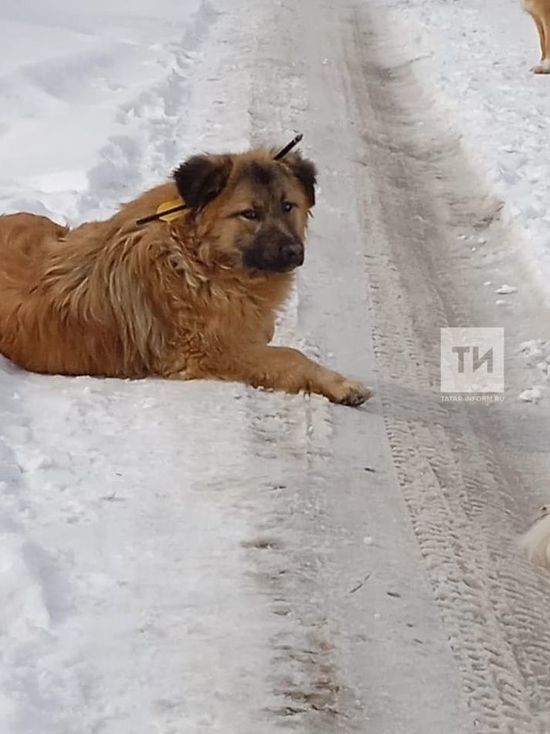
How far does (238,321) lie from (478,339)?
5.05ft

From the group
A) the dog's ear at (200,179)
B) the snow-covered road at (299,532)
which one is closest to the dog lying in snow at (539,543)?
the snow-covered road at (299,532)

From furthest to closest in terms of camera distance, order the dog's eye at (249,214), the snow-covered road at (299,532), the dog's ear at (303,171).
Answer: the dog's ear at (303,171)
the dog's eye at (249,214)
the snow-covered road at (299,532)

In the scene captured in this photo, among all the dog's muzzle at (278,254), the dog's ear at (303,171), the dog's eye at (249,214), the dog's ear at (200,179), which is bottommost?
the dog's muzzle at (278,254)

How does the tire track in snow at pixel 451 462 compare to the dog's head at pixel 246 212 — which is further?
the dog's head at pixel 246 212

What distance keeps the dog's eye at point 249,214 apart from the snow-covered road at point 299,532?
2.58 ft

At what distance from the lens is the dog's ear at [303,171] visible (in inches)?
218

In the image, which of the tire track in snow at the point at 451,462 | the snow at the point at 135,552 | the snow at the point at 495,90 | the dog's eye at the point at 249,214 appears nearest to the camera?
the snow at the point at 135,552

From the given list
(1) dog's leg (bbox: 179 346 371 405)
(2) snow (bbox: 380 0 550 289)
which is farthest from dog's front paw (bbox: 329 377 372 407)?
(2) snow (bbox: 380 0 550 289)

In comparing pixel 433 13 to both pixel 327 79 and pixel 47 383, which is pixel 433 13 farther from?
pixel 47 383

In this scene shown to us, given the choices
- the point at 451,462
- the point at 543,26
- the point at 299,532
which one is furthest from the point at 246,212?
the point at 543,26

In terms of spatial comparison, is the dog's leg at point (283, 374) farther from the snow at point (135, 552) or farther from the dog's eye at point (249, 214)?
the dog's eye at point (249, 214)

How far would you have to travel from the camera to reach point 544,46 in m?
13.2

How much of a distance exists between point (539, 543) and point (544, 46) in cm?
1022

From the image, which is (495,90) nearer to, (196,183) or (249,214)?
(249,214)
